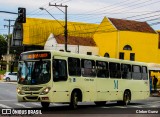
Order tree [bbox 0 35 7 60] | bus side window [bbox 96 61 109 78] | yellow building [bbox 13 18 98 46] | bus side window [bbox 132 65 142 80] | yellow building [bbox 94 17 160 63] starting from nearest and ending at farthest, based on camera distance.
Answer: bus side window [bbox 96 61 109 78]
bus side window [bbox 132 65 142 80]
yellow building [bbox 94 17 160 63]
yellow building [bbox 13 18 98 46]
tree [bbox 0 35 7 60]

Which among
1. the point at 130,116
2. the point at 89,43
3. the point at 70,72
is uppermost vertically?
the point at 89,43

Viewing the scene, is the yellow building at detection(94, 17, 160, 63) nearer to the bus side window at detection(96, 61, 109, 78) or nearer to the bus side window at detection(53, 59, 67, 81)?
the bus side window at detection(96, 61, 109, 78)

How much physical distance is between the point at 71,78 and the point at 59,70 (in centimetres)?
108

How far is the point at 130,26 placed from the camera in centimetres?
7250

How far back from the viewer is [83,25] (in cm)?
9381

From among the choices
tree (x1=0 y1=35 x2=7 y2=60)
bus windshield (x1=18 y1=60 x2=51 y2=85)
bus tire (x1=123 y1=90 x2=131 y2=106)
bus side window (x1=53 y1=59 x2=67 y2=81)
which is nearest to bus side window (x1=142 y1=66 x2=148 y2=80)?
bus tire (x1=123 y1=90 x2=131 y2=106)

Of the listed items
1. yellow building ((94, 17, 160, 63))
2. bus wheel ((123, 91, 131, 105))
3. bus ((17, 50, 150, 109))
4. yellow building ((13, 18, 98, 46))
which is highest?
yellow building ((13, 18, 98, 46))

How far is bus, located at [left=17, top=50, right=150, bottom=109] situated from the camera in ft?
70.2

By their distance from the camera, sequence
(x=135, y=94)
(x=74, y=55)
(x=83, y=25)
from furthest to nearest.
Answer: (x=83, y=25) < (x=135, y=94) < (x=74, y=55)

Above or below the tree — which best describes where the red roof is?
below

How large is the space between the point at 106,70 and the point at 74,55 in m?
3.39

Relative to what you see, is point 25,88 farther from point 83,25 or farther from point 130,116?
point 83,25

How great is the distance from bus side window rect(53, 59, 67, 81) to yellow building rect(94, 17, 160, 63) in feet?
158

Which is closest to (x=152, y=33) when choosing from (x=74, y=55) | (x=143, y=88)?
(x=143, y=88)
